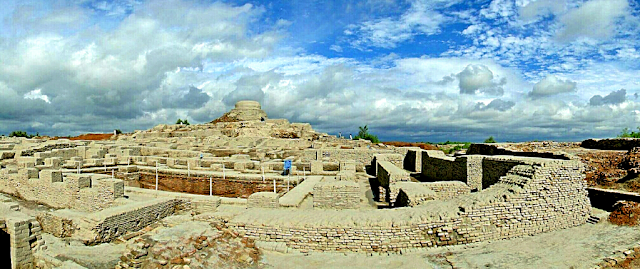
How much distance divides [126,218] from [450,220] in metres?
7.04

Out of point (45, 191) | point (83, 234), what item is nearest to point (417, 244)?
point (83, 234)

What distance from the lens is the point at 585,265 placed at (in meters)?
5.69

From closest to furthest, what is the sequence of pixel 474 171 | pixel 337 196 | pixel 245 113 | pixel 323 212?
pixel 323 212 < pixel 337 196 < pixel 474 171 < pixel 245 113

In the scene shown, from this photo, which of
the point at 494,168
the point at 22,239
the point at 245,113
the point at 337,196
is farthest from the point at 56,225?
the point at 245,113

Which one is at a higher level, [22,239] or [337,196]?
[337,196]

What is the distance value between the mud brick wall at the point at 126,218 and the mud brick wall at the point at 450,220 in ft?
9.31

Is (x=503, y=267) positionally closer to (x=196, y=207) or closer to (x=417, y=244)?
(x=417, y=244)

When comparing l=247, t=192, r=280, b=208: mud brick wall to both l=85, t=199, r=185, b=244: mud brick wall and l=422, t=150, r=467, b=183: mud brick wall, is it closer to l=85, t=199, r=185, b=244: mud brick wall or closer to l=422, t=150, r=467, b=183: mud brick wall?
l=85, t=199, r=185, b=244: mud brick wall

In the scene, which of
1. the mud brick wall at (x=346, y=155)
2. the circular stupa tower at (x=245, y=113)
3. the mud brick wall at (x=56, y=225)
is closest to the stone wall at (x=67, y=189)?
the mud brick wall at (x=56, y=225)

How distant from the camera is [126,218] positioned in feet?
26.2

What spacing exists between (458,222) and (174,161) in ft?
45.9

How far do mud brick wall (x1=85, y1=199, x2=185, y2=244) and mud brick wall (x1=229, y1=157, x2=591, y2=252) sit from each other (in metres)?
2.84

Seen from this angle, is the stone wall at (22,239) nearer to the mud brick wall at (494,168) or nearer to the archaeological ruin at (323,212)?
the archaeological ruin at (323,212)

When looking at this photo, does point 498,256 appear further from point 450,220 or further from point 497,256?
point 450,220
